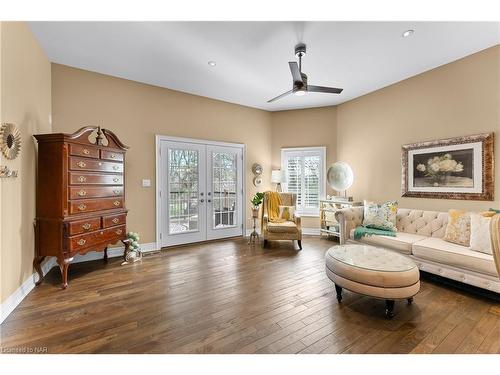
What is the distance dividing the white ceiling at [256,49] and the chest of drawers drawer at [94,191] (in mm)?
1874

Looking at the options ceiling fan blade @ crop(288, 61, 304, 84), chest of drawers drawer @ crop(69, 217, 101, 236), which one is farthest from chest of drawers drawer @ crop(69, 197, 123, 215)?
ceiling fan blade @ crop(288, 61, 304, 84)

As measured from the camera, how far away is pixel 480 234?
2.52 m

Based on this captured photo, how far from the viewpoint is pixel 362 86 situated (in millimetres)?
4211

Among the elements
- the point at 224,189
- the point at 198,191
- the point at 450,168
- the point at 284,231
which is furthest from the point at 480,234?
the point at 198,191

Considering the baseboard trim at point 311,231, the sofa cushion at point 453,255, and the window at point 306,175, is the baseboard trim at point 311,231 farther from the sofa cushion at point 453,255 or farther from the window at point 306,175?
the sofa cushion at point 453,255

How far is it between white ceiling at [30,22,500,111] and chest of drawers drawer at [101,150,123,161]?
53.9 inches

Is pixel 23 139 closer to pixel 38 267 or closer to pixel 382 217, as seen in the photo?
pixel 38 267

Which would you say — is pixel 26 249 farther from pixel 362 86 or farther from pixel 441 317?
pixel 362 86

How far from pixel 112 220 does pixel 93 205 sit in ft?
1.25

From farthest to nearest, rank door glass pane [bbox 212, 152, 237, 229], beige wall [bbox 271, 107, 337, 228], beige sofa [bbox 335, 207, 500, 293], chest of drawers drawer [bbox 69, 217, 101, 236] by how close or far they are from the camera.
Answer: beige wall [bbox 271, 107, 337, 228] < door glass pane [bbox 212, 152, 237, 229] < chest of drawers drawer [bbox 69, 217, 101, 236] < beige sofa [bbox 335, 207, 500, 293]

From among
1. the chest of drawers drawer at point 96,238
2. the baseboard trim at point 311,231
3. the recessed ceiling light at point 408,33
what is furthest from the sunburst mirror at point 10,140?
the baseboard trim at point 311,231

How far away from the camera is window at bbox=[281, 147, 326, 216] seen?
529cm

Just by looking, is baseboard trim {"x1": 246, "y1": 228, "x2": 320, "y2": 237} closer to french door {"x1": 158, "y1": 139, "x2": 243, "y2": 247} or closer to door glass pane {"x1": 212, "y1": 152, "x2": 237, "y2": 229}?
french door {"x1": 158, "y1": 139, "x2": 243, "y2": 247}

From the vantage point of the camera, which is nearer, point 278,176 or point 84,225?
point 84,225
